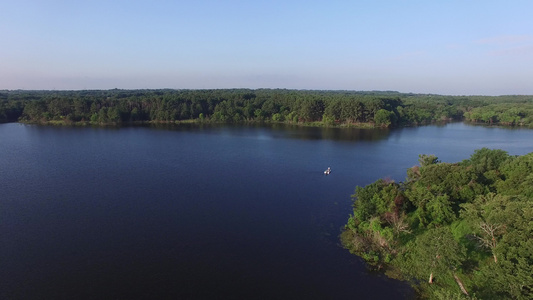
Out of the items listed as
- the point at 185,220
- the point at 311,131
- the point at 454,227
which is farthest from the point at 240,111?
the point at 454,227

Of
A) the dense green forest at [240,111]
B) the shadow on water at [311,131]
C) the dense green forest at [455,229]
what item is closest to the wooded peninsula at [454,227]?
the dense green forest at [455,229]

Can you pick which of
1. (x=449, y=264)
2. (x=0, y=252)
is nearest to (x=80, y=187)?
(x=0, y=252)

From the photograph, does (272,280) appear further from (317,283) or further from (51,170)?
(51,170)

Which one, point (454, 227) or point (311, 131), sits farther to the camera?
point (311, 131)

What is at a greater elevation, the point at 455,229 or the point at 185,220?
the point at 455,229

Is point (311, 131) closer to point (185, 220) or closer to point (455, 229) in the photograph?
point (185, 220)

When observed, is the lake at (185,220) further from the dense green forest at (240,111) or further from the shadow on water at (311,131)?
the dense green forest at (240,111)

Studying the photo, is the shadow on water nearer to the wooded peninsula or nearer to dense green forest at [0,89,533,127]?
dense green forest at [0,89,533,127]
